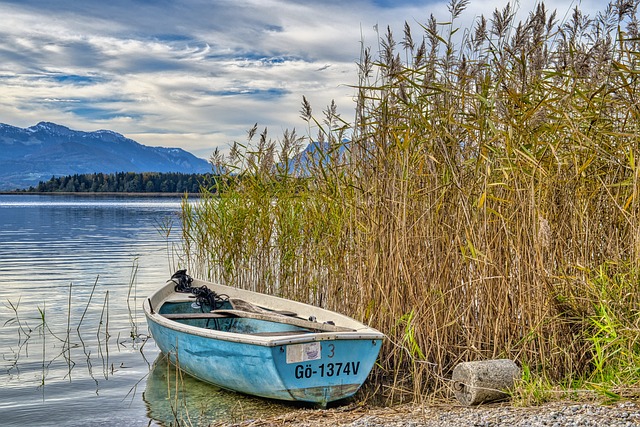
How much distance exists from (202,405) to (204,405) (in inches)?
0.9

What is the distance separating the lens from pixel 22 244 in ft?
89.3

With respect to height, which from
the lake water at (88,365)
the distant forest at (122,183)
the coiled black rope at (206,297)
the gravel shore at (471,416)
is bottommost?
the lake water at (88,365)

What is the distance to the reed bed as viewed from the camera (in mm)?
5992

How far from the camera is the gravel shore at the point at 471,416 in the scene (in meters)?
4.66

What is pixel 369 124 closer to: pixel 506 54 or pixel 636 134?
pixel 506 54

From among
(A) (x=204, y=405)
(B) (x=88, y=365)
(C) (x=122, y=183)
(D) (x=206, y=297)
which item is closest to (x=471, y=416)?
(A) (x=204, y=405)

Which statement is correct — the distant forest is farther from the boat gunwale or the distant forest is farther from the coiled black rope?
the boat gunwale

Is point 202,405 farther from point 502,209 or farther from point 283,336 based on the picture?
point 502,209

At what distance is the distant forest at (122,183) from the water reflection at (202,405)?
2852 inches

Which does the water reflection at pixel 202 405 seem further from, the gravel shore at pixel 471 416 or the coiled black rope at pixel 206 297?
the coiled black rope at pixel 206 297

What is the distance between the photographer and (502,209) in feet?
20.5

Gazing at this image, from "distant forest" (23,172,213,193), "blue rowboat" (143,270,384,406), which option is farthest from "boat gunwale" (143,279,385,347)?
"distant forest" (23,172,213,193)

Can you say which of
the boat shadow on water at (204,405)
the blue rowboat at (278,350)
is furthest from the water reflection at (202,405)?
the blue rowboat at (278,350)

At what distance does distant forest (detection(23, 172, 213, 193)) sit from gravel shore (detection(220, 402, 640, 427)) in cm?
7476
